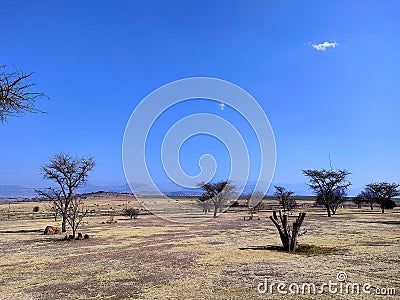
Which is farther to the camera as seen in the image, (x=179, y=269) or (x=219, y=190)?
(x=219, y=190)

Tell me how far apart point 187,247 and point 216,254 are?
3.52m

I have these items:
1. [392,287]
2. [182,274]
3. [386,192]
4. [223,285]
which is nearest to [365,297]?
[392,287]

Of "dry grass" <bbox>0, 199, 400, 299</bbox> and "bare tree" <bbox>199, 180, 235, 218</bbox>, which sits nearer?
"dry grass" <bbox>0, 199, 400, 299</bbox>

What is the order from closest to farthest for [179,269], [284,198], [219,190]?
1. [179,269]
2. [219,190]
3. [284,198]

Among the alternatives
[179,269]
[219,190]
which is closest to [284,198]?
[219,190]

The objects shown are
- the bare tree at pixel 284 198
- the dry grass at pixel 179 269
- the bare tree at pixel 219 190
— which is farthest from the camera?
the bare tree at pixel 284 198

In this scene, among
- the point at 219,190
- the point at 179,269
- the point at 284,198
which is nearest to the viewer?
the point at 179,269

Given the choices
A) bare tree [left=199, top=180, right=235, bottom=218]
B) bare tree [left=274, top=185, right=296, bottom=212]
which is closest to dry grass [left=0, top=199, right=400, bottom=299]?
bare tree [left=199, top=180, right=235, bottom=218]

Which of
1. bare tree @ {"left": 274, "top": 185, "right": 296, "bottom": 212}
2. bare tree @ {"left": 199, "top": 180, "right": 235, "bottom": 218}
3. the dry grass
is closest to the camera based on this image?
the dry grass

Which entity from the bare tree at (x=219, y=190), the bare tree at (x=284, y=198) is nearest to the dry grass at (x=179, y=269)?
the bare tree at (x=219, y=190)

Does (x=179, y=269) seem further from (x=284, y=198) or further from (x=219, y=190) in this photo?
(x=284, y=198)

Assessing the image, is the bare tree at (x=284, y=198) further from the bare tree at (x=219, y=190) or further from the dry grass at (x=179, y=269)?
the dry grass at (x=179, y=269)

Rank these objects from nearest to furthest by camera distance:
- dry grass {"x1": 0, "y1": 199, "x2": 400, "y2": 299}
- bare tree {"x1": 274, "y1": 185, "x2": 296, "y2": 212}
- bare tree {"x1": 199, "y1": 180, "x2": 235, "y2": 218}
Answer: dry grass {"x1": 0, "y1": 199, "x2": 400, "y2": 299} < bare tree {"x1": 199, "y1": 180, "x2": 235, "y2": 218} < bare tree {"x1": 274, "y1": 185, "x2": 296, "y2": 212}

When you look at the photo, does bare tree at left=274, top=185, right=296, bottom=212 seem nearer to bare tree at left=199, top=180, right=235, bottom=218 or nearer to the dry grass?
bare tree at left=199, top=180, right=235, bottom=218
